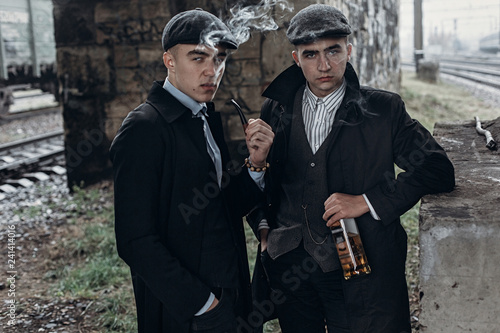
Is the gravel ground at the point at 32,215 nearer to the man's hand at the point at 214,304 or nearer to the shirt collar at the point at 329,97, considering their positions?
the man's hand at the point at 214,304

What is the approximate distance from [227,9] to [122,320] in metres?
3.65

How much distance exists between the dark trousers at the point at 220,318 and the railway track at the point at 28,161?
594cm

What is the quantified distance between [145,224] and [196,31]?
75 centimetres

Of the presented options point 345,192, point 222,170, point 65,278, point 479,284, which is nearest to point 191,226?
point 222,170

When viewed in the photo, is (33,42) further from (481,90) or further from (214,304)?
(214,304)

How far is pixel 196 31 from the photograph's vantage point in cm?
197

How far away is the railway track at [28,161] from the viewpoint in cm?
768

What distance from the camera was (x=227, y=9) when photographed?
5.86 meters

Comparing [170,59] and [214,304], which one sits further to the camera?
[170,59]

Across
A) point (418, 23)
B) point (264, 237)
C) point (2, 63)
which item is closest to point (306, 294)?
point (264, 237)

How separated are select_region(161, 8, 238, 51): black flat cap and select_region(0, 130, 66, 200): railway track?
593cm

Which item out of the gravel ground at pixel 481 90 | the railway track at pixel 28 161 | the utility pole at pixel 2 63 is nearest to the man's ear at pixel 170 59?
the railway track at pixel 28 161

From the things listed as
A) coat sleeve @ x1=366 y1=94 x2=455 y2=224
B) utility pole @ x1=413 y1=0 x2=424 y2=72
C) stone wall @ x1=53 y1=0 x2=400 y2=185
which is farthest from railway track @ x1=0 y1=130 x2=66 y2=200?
utility pole @ x1=413 y1=0 x2=424 y2=72

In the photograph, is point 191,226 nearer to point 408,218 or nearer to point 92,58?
point 408,218
